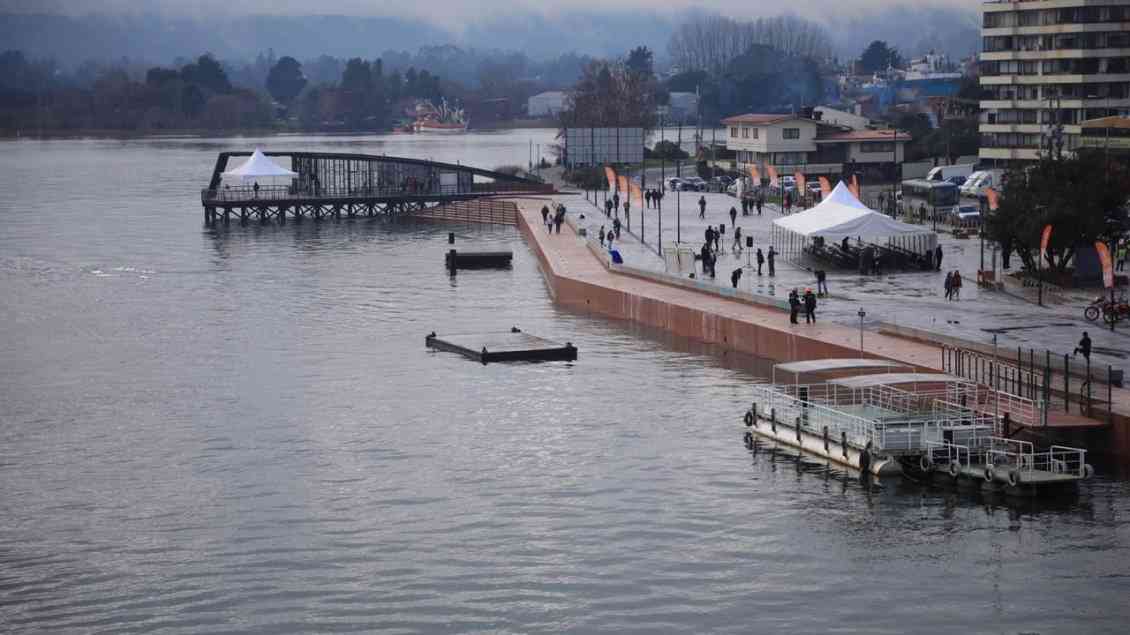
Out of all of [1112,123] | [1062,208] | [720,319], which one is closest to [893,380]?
[720,319]

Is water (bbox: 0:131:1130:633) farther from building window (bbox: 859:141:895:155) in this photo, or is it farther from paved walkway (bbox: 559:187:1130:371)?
building window (bbox: 859:141:895:155)

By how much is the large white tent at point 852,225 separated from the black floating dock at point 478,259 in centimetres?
1294

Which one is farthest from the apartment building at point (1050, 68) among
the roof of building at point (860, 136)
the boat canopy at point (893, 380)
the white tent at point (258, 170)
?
the boat canopy at point (893, 380)

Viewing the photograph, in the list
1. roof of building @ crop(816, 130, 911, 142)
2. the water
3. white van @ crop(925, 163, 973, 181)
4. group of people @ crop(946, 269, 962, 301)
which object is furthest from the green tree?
roof of building @ crop(816, 130, 911, 142)

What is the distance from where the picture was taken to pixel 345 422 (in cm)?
3691

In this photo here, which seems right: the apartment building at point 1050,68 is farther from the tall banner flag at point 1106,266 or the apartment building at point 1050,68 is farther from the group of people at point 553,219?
the tall banner flag at point 1106,266

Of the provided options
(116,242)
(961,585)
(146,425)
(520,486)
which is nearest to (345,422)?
(146,425)

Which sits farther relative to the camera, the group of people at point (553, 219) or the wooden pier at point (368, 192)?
the wooden pier at point (368, 192)

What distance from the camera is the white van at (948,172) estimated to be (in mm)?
93750

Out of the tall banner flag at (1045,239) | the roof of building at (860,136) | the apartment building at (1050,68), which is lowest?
the tall banner flag at (1045,239)

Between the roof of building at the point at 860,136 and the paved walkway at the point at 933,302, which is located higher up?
A: the roof of building at the point at 860,136

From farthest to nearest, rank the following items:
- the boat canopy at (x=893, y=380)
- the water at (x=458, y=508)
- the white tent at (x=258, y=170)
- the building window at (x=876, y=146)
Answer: the building window at (x=876, y=146) → the white tent at (x=258, y=170) → the boat canopy at (x=893, y=380) → the water at (x=458, y=508)

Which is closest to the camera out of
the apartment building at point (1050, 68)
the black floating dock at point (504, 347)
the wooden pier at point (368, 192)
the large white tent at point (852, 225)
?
the black floating dock at point (504, 347)

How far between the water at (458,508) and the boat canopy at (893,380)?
73.2 inches
